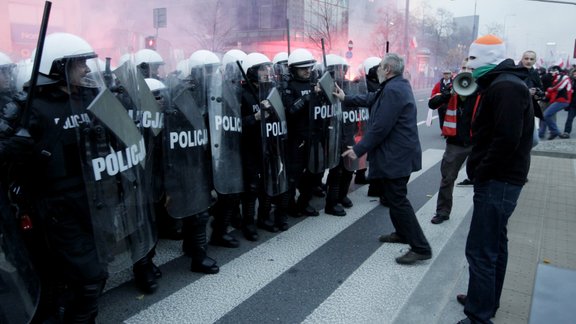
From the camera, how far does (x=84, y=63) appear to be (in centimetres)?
227

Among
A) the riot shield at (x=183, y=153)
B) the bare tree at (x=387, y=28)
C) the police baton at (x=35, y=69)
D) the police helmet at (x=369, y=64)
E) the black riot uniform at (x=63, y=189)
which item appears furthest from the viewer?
the bare tree at (x=387, y=28)

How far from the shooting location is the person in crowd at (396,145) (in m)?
3.50

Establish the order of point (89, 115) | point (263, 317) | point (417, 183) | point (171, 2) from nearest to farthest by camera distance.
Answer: point (89, 115) → point (263, 317) → point (417, 183) → point (171, 2)

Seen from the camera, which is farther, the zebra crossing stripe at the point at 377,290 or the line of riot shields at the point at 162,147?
the zebra crossing stripe at the point at 377,290

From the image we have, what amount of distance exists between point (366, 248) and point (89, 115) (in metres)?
2.72

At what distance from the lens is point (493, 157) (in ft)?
7.56

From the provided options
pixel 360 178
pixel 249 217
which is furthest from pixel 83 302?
pixel 360 178

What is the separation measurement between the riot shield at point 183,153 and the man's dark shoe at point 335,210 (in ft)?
6.52

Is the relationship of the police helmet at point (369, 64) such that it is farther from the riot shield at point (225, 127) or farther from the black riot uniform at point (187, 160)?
the black riot uniform at point (187, 160)

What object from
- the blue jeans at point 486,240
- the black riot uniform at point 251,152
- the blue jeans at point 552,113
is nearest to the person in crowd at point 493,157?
the blue jeans at point 486,240

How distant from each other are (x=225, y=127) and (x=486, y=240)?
2089 millimetres

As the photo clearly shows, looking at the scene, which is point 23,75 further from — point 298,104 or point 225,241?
point 298,104

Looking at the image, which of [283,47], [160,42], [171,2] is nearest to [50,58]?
[160,42]

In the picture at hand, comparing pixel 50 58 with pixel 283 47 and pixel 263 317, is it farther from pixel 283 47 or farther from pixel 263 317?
pixel 283 47
